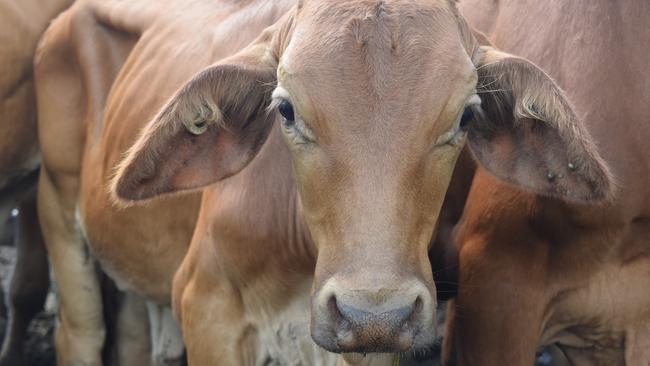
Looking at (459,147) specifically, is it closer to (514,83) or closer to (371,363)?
(514,83)

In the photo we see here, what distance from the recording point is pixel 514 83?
4.27 meters

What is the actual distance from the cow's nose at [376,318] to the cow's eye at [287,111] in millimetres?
602

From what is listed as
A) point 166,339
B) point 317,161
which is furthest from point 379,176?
point 166,339

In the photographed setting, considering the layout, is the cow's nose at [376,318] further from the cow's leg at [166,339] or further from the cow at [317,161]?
the cow's leg at [166,339]

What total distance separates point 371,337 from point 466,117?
2.63 ft

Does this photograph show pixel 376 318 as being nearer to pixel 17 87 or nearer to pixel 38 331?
pixel 17 87

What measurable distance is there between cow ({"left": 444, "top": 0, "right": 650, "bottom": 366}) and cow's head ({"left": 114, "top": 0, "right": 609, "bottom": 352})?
330mm

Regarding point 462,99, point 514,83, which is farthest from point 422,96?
point 514,83

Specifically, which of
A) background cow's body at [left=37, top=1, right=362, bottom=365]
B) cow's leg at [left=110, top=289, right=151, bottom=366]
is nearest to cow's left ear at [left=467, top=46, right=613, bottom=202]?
background cow's body at [left=37, top=1, right=362, bottom=365]

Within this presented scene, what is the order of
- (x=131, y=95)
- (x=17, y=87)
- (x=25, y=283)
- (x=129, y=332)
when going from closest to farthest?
(x=131, y=95)
(x=17, y=87)
(x=129, y=332)
(x=25, y=283)

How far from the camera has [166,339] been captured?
6680 mm

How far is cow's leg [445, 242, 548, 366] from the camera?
486 cm

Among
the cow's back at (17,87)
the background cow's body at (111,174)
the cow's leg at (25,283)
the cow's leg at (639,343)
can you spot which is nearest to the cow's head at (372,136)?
the background cow's body at (111,174)

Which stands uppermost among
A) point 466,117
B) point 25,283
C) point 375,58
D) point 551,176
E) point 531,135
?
point 375,58
